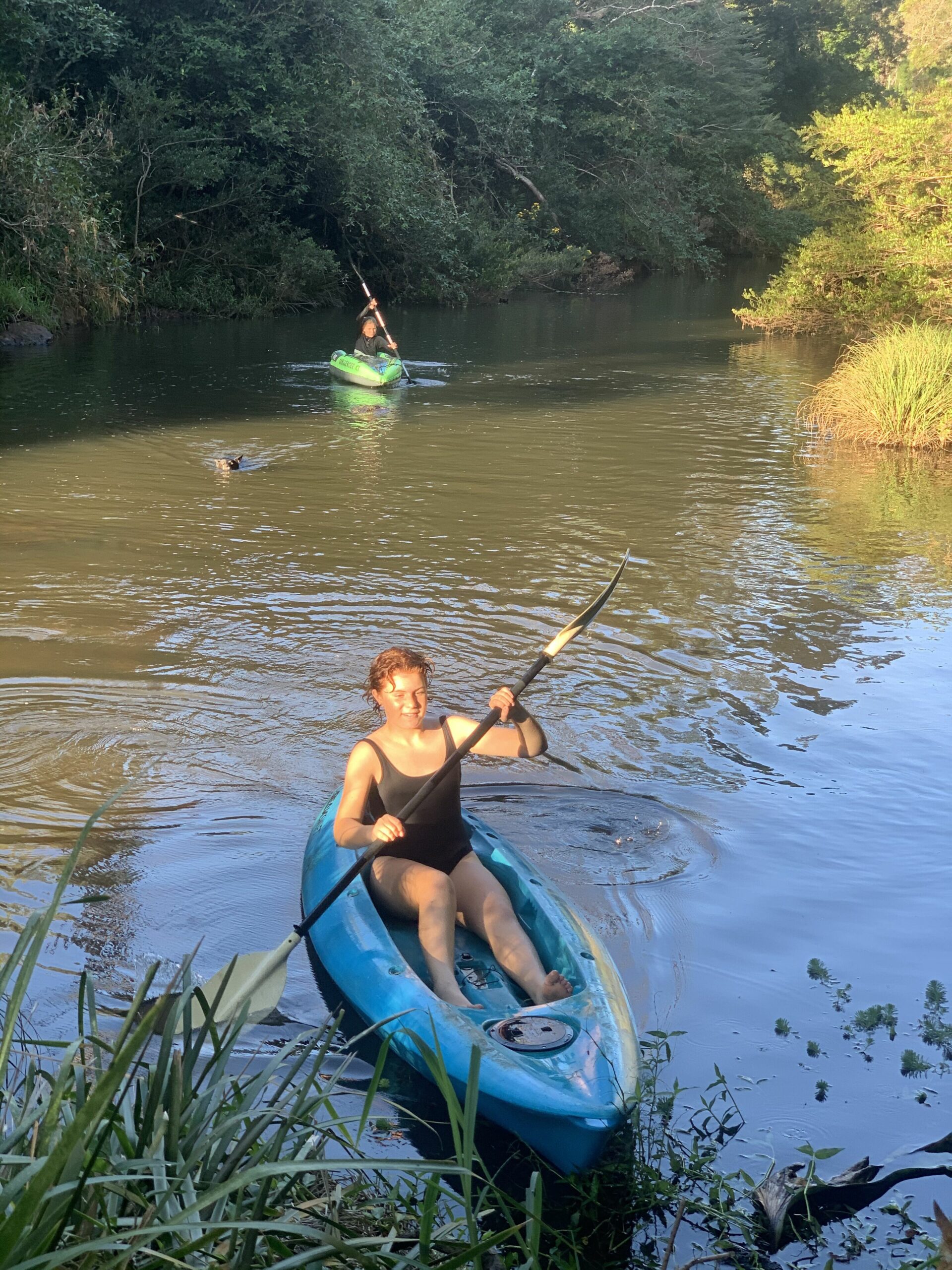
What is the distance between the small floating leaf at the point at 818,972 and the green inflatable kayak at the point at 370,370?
1297cm

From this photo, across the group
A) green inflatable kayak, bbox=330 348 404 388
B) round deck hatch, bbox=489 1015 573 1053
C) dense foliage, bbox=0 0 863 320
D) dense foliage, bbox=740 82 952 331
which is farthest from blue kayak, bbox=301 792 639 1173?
dense foliage, bbox=740 82 952 331

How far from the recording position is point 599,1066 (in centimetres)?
335

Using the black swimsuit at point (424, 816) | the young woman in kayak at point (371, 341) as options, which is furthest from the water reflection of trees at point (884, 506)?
the young woman in kayak at point (371, 341)

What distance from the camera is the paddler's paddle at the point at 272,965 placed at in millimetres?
2916

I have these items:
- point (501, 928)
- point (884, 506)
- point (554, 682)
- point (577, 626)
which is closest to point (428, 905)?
point (501, 928)

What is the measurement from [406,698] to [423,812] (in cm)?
38

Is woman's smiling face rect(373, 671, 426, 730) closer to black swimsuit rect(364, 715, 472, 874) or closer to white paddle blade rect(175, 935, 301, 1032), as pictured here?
black swimsuit rect(364, 715, 472, 874)

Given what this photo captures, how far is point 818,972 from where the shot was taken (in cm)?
435

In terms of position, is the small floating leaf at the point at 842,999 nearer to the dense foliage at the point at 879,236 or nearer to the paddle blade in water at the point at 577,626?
the paddle blade in water at the point at 577,626

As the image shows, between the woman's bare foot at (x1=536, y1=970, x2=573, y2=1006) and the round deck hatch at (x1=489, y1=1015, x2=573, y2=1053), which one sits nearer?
the round deck hatch at (x1=489, y1=1015, x2=573, y2=1053)

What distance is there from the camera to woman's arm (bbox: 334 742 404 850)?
167 inches

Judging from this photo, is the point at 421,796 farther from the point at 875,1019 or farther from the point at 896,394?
the point at 896,394

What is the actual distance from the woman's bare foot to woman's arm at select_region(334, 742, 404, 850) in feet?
2.40

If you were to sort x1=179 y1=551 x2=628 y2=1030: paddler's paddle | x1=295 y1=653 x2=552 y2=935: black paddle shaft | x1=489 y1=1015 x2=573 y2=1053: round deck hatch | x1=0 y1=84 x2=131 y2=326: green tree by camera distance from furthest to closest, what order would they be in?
1. x1=0 y1=84 x2=131 y2=326: green tree
2. x1=295 y1=653 x2=552 y2=935: black paddle shaft
3. x1=489 y1=1015 x2=573 y2=1053: round deck hatch
4. x1=179 y1=551 x2=628 y2=1030: paddler's paddle
